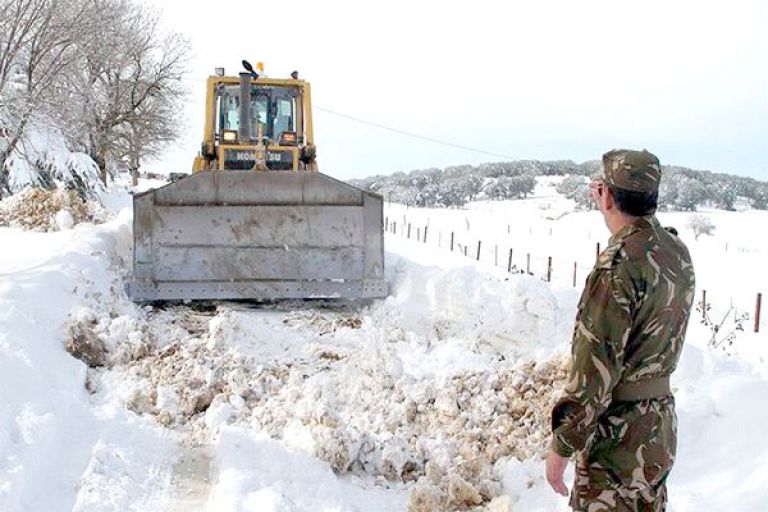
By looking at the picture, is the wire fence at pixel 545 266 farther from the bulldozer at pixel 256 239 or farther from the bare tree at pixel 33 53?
the bare tree at pixel 33 53

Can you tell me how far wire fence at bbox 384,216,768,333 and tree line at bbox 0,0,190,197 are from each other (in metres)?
10.6

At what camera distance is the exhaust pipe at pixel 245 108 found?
349 inches

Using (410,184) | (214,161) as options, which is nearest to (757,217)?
(410,184)

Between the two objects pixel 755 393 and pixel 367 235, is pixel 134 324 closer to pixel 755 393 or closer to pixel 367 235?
pixel 367 235

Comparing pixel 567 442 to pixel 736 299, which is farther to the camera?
pixel 736 299

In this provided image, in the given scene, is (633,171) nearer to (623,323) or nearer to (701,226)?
(623,323)

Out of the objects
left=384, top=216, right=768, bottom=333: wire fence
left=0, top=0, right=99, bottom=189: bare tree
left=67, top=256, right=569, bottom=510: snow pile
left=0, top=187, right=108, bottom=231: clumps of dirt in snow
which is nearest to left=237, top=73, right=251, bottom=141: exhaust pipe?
left=67, top=256, right=569, bottom=510: snow pile

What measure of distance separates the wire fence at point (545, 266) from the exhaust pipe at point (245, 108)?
4.62 metres

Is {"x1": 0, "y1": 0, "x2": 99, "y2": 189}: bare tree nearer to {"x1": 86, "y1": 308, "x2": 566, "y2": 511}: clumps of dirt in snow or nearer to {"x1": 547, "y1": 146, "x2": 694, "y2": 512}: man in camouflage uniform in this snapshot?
{"x1": 86, "y1": 308, "x2": 566, "y2": 511}: clumps of dirt in snow

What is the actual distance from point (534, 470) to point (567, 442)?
1.58 meters

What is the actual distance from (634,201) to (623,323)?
15.5 inches

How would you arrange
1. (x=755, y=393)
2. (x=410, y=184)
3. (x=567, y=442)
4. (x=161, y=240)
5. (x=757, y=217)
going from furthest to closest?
(x=410, y=184) → (x=757, y=217) → (x=161, y=240) → (x=755, y=393) → (x=567, y=442)

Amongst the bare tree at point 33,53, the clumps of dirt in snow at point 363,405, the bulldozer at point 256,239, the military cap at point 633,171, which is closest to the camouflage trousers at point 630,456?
the military cap at point 633,171

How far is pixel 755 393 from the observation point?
13.3 feet
